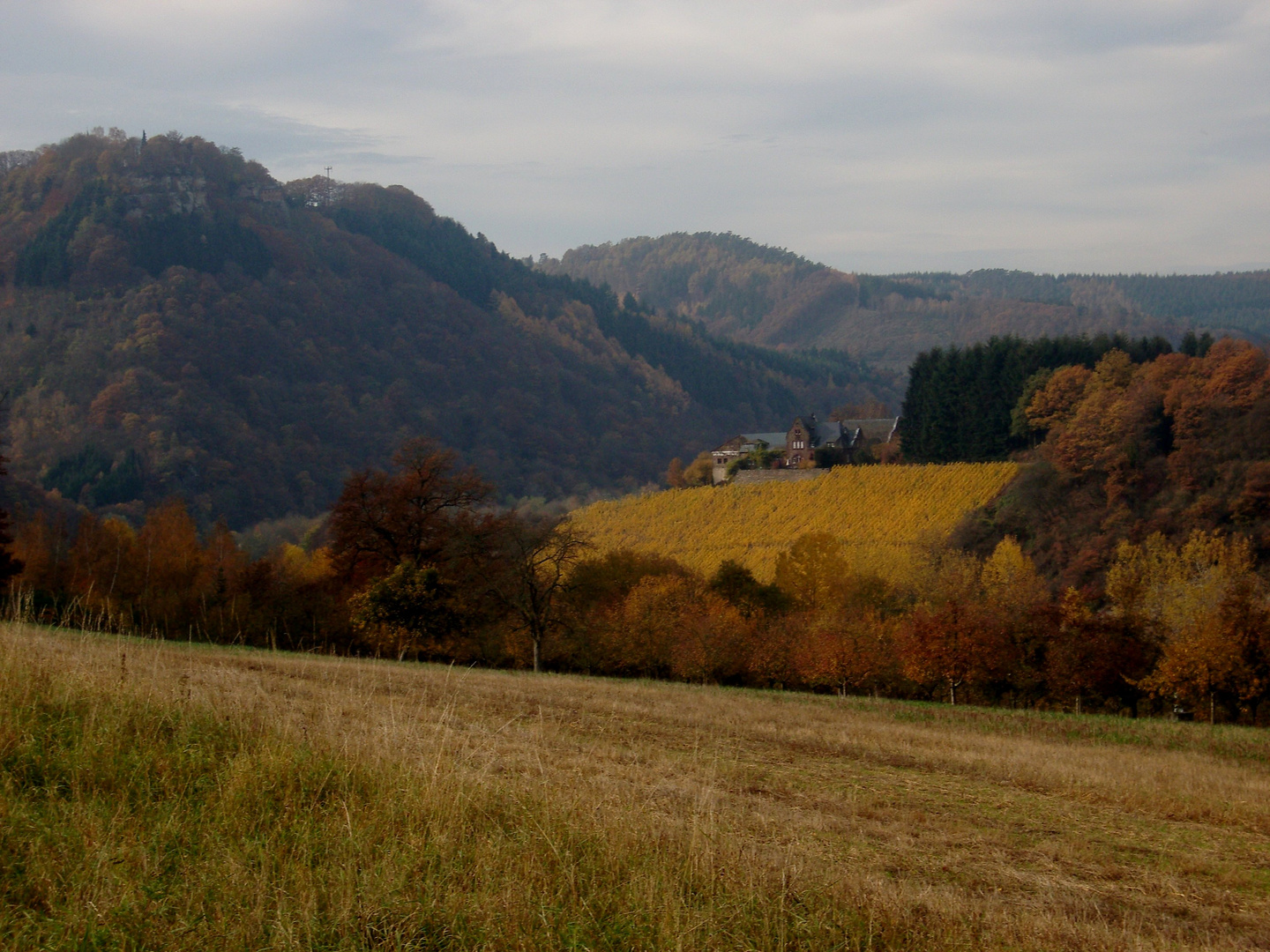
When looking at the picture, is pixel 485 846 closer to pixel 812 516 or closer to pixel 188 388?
pixel 812 516

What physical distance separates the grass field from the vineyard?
61113mm

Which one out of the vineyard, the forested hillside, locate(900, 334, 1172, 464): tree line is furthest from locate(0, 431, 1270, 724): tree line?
locate(900, 334, 1172, 464): tree line

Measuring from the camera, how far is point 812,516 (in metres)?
87.9

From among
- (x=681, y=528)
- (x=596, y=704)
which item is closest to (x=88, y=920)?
(x=596, y=704)

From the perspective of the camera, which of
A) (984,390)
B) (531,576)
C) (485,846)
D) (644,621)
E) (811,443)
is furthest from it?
(811,443)

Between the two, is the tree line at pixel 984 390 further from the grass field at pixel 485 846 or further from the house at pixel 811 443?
the grass field at pixel 485 846

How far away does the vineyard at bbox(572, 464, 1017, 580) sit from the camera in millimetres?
78688

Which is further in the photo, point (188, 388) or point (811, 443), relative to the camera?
point (188, 388)

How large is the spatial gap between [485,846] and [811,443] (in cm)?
11312

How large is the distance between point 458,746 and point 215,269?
199m

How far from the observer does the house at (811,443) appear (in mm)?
112375

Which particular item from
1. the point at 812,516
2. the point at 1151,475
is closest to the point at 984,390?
the point at 812,516

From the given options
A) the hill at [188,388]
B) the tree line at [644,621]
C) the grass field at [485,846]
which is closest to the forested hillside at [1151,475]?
the tree line at [644,621]

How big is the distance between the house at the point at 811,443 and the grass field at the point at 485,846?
9712 cm
